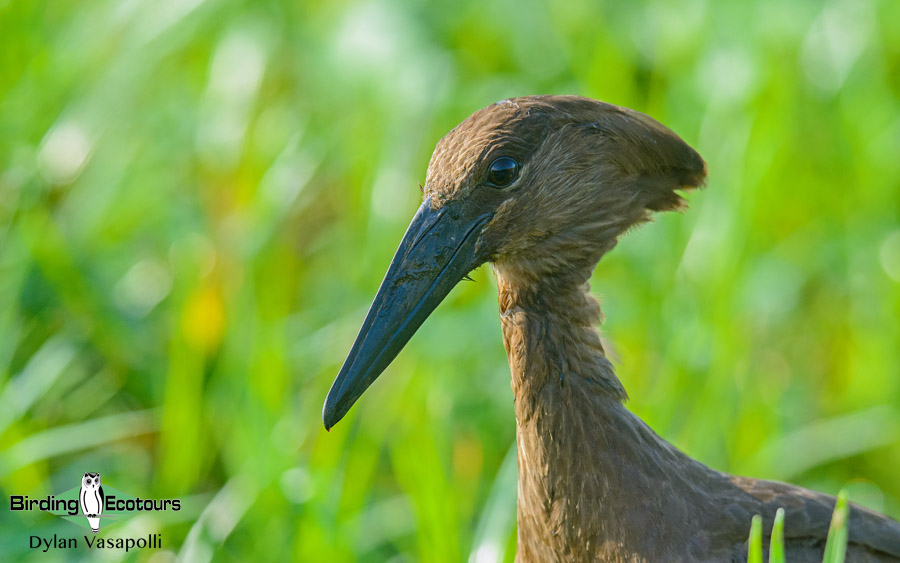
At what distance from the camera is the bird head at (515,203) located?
2057mm

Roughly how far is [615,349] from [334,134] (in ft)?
7.43

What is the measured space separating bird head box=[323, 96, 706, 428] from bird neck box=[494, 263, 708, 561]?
0.07 metres

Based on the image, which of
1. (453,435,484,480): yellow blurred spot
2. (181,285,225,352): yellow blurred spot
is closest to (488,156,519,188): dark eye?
(453,435,484,480): yellow blurred spot

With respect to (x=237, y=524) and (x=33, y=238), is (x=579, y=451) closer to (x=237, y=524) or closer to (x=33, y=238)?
(x=237, y=524)

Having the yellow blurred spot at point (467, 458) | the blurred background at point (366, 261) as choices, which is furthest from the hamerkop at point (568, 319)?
the yellow blurred spot at point (467, 458)

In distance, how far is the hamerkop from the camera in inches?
81.4

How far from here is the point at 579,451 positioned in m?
2.12

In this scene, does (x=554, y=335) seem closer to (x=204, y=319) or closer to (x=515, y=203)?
(x=515, y=203)

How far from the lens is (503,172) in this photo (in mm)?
2066

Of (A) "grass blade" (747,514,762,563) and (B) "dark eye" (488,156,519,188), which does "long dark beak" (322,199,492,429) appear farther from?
(A) "grass blade" (747,514,762,563)

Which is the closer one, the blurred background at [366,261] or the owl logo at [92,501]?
the owl logo at [92,501]

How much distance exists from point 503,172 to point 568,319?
0.32 meters

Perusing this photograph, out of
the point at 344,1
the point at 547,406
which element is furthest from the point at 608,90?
the point at 547,406

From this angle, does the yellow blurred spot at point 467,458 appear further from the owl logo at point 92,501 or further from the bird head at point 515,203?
the bird head at point 515,203
